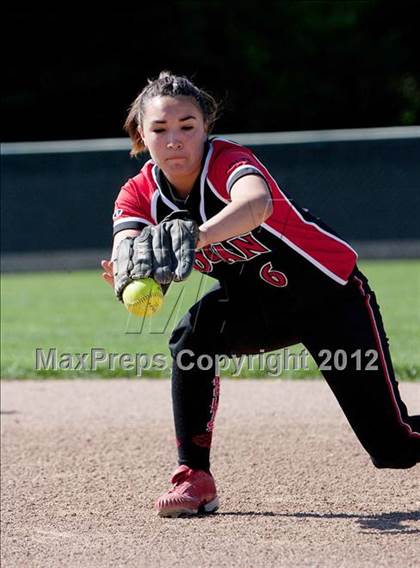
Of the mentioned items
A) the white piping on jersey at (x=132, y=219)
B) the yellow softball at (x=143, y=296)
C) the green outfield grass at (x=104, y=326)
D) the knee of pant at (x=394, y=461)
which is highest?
the white piping on jersey at (x=132, y=219)

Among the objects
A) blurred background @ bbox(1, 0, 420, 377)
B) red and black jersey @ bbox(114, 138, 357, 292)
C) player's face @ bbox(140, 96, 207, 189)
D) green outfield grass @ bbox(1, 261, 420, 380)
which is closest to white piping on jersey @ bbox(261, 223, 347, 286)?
red and black jersey @ bbox(114, 138, 357, 292)

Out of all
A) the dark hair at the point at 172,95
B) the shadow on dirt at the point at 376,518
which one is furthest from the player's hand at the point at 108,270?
the shadow on dirt at the point at 376,518

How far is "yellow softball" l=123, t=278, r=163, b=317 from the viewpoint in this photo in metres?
2.94

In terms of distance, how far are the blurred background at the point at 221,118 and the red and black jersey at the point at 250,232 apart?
3231mm

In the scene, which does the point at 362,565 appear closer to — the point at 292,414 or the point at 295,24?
the point at 292,414

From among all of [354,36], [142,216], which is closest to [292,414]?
[142,216]

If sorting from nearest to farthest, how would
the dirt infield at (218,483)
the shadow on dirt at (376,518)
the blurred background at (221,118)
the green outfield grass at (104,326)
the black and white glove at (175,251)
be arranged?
the black and white glove at (175,251) → the dirt infield at (218,483) → the shadow on dirt at (376,518) → the green outfield grass at (104,326) → the blurred background at (221,118)

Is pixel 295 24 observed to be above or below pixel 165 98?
above

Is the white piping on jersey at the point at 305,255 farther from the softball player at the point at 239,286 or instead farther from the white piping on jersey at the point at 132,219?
the white piping on jersey at the point at 132,219

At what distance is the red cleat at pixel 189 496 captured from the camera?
144 inches

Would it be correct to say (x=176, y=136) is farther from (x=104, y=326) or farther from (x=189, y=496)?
(x=104, y=326)

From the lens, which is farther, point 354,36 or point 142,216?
point 354,36

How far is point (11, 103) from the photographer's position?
19328 millimetres

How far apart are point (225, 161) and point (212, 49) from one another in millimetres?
20298
